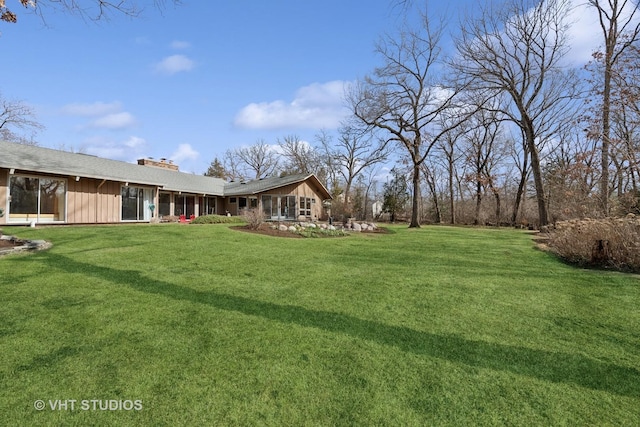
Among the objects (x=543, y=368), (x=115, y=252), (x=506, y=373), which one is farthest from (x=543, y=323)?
(x=115, y=252)

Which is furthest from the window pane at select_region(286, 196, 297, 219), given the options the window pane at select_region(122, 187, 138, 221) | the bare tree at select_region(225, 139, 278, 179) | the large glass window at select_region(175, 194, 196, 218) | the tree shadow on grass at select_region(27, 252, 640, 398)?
the bare tree at select_region(225, 139, 278, 179)

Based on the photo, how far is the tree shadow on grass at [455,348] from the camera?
8.16ft

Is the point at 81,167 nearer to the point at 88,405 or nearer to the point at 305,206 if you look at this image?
the point at 305,206

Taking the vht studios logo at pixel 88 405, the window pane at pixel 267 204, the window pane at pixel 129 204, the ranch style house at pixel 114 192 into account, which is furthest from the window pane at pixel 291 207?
the vht studios logo at pixel 88 405

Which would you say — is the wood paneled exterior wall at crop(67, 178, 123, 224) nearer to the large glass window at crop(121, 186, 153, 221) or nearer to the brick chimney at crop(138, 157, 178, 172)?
the large glass window at crop(121, 186, 153, 221)

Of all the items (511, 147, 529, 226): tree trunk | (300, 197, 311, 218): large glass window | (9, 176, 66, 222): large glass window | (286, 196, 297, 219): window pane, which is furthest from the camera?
(511, 147, 529, 226): tree trunk

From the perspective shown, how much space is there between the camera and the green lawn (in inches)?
82.1

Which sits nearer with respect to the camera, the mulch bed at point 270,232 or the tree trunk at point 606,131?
the tree trunk at point 606,131

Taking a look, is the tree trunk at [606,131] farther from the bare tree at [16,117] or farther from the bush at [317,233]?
the bare tree at [16,117]

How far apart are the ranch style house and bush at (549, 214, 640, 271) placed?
448 inches

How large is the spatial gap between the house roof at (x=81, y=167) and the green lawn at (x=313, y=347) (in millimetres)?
10443

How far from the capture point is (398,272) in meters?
5.80

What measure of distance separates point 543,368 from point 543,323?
1165 mm

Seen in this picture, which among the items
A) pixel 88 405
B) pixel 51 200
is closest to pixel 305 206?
pixel 51 200
